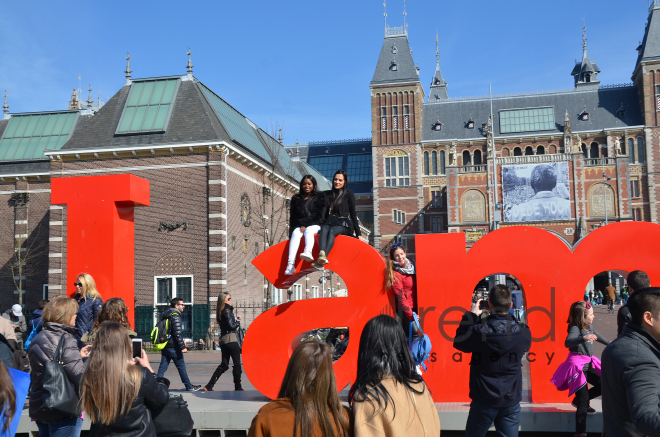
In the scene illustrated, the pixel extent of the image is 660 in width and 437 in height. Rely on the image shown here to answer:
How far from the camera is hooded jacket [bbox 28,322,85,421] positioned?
441cm

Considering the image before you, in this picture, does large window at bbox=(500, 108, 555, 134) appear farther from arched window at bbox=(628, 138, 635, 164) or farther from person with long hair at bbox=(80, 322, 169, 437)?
person with long hair at bbox=(80, 322, 169, 437)

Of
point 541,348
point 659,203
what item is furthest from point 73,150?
point 659,203

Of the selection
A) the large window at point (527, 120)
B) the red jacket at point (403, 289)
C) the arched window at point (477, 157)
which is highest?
the large window at point (527, 120)

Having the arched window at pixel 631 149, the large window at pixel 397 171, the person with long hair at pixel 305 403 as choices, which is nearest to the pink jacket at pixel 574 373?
the person with long hair at pixel 305 403

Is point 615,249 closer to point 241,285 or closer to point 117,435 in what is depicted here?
point 117,435

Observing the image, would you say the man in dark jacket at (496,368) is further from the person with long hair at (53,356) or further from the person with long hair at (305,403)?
the person with long hair at (53,356)

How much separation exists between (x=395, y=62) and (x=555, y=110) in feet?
53.2

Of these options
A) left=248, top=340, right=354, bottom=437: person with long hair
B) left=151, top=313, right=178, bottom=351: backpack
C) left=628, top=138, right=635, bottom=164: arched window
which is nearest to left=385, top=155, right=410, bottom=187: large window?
left=628, top=138, right=635, bottom=164: arched window

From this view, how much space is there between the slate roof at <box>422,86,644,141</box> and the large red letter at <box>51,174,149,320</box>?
48927mm

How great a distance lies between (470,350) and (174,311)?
5.41 metres

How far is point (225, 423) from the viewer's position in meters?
6.71

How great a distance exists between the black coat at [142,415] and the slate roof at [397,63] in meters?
54.3

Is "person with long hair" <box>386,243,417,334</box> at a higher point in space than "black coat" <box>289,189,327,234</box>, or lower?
lower

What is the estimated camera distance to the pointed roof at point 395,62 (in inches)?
2190
